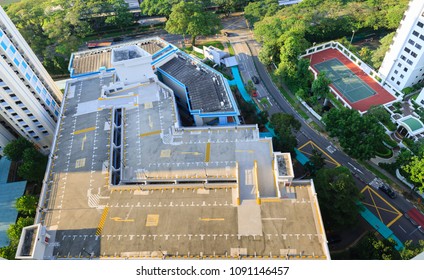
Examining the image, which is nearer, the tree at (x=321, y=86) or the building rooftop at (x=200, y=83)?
the building rooftop at (x=200, y=83)

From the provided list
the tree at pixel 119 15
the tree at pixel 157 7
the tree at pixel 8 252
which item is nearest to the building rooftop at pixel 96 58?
the tree at pixel 157 7

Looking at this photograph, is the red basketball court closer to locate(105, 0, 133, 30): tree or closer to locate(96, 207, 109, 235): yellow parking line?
locate(96, 207, 109, 235): yellow parking line

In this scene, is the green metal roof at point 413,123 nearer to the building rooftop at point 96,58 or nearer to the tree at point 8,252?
the building rooftop at point 96,58

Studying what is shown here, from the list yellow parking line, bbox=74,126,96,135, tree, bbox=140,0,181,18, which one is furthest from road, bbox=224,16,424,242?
yellow parking line, bbox=74,126,96,135

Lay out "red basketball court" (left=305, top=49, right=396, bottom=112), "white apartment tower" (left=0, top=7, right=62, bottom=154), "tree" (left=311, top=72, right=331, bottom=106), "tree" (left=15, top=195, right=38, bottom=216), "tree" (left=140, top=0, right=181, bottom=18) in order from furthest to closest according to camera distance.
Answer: "tree" (left=140, top=0, right=181, bottom=18) → "red basketball court" (left=305, top=49, right=396, bottom=112) → "tree" (left=311, top=72, right=331, bottom=106) → "white apartment tower" (left=0, top=7, right=62, bottom=154) → "tree" (left=15, top=195, right=38, bottom=216)

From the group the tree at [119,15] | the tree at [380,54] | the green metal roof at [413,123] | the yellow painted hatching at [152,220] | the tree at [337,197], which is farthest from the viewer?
the tree at [119,15]

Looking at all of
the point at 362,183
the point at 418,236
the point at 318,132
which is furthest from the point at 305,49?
the point at 418,236
